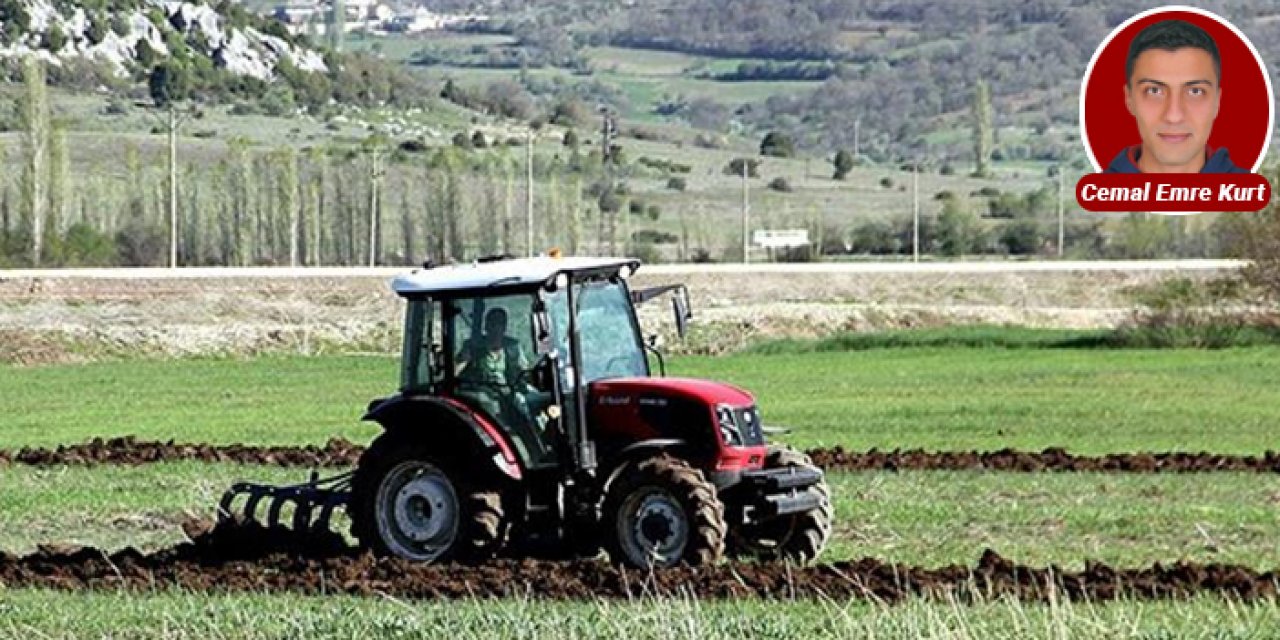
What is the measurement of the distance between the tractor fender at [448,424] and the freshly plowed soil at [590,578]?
80 cm

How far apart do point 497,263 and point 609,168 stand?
97399 millimetres

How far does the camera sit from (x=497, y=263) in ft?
62.0

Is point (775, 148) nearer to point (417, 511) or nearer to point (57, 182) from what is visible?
point (57, 182)

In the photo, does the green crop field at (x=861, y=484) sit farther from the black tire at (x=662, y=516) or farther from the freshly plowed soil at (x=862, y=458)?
the black tire at (x=662, y=516)

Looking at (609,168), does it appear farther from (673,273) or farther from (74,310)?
(74,310)

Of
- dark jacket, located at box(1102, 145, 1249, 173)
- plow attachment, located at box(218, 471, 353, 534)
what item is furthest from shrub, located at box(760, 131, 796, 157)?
plow attachment, located at box(218, 471, 353, 534)

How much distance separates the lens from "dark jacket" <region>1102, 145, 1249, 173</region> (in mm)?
57416

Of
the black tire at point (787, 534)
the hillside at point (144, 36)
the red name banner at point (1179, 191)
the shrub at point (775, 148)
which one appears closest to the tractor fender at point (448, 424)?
the black tire at point (787, 534)

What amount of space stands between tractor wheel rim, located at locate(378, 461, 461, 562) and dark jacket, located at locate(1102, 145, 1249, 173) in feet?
127

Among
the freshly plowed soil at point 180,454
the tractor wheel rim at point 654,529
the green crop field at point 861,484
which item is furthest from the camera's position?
the freshly plowed soil at point 180,454

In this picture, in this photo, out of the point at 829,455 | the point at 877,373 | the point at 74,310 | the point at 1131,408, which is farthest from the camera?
the point at 74,310

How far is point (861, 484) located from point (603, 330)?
6787mm

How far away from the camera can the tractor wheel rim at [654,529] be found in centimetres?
1795

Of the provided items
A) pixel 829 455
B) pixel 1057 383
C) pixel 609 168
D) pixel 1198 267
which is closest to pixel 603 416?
pixel 829 455
